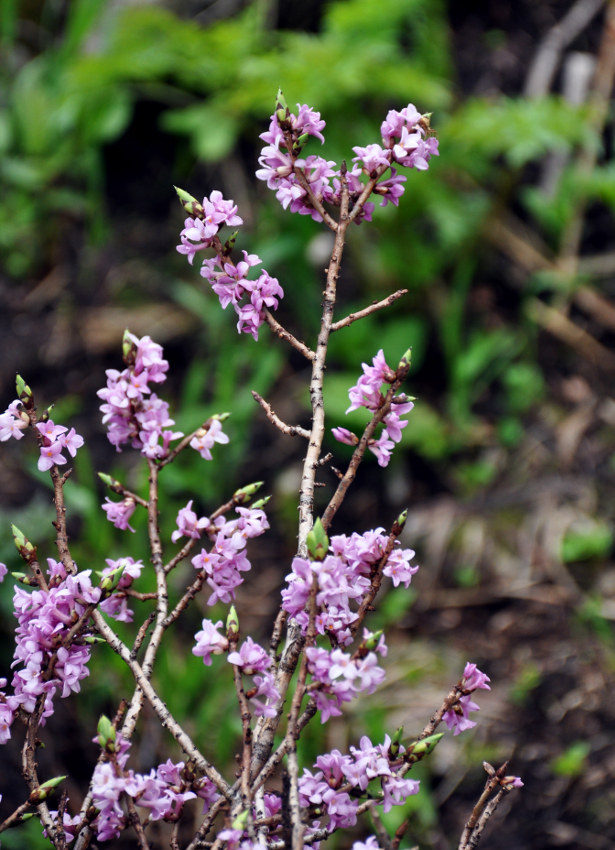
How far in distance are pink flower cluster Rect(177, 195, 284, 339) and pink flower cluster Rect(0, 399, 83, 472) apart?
A: 26 centimetres

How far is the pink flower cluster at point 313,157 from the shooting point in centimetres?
100

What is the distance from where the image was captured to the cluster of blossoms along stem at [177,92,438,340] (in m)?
0.98

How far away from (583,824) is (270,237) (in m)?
2.31

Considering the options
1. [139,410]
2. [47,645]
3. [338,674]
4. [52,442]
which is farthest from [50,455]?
[338,674]

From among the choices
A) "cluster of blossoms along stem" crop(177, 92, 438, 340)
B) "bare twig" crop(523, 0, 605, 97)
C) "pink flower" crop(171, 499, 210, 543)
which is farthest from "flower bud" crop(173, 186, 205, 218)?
"bare twig" crop(523, 0, 605, 97)

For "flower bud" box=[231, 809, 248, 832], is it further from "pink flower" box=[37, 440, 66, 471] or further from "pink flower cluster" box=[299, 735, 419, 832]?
"pink flower" box=[37, 440, 66, 471]

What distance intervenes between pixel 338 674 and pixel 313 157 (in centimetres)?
65

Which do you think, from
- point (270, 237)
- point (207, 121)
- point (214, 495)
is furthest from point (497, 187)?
point (214, 495)

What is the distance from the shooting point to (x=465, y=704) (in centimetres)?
96

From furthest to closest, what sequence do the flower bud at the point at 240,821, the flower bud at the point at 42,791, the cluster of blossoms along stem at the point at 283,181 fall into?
the cluster of blossoms along stem at the point at 283,181, the flower bud at the point at 42,791, the flower bud at the point at 240,821

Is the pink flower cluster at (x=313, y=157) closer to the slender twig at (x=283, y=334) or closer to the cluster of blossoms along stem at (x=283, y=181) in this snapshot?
the cluster of blossoms along stem at (x=283, y=181)

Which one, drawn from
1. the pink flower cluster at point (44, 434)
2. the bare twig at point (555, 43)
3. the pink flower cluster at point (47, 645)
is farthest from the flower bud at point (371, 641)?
the bare twig at point (555, 43)

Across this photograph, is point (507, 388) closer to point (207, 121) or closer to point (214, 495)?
point (214, 495)

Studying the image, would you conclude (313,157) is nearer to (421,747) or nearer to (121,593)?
(121,593)
